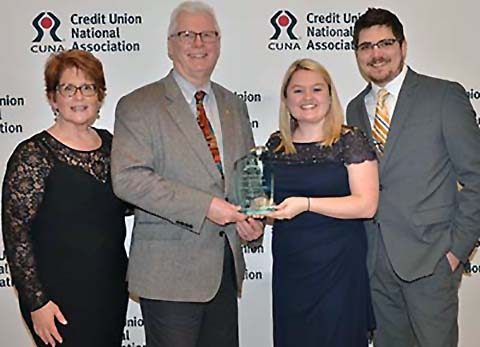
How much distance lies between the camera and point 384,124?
2.41 metres

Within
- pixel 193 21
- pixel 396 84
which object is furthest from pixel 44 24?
pixel 396 84

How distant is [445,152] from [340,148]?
1.59 feet

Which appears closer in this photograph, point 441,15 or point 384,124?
point 384,124

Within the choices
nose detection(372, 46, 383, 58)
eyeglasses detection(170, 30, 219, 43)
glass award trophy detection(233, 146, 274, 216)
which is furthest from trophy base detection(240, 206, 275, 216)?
nose detection(372, 46, 383, 58)

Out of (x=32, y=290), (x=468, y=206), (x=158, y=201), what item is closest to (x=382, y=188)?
(x=468, y=206)

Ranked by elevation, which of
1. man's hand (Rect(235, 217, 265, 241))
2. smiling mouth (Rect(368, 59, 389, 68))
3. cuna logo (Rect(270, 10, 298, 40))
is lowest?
man's hand (Rect(235, 217, 265, 241))

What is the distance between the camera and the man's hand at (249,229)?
227 cm

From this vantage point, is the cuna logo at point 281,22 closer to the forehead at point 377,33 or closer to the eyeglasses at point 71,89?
the forehead at point 377,33

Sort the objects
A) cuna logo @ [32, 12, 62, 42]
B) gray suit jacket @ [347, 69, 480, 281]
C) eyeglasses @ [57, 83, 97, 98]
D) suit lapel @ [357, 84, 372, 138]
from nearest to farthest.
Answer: eyeglasses @ [57, 83, 97, 98], gray suit jacket @ [347, 69, 480, 281], suit lapel @ [357, 84, 372, 138], cuna logo @ [32, 12, 62, 42]

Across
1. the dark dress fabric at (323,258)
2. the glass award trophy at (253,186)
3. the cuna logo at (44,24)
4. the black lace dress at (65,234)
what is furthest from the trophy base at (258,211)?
the cuna logo at (44,24)

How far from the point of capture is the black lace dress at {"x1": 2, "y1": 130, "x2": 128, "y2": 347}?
6.97 feet

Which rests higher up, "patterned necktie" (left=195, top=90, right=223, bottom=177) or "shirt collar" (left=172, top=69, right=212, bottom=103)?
"shirt collar" (left=172, top=69, right=212, bottom=103)

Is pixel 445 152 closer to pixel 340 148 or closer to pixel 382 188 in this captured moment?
pixel 382 188

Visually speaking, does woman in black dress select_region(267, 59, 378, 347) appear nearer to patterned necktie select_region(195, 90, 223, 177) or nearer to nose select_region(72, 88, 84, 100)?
patterned necktie select_region(195, 90, 223, 177)
